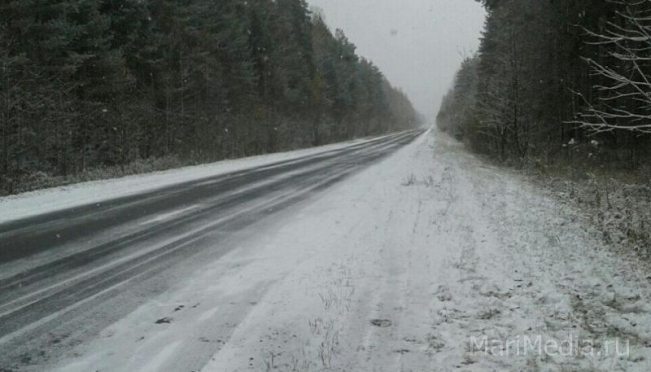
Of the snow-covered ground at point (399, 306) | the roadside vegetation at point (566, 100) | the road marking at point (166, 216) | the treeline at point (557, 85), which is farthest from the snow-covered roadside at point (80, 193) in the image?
the treeline at point (557, 85)

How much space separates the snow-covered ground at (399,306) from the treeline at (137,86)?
1122 cm

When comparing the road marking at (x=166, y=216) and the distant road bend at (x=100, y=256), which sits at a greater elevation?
the road marking at (x=166, y=216)

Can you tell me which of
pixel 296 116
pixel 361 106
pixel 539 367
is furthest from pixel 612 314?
pixel 361 106

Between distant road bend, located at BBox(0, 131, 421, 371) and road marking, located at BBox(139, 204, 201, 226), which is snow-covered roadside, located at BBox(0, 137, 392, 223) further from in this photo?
road marking, located at BBox(139, 204, 201, 226)

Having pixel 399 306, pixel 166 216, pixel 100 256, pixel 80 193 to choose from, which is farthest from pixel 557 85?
pixel 100 256

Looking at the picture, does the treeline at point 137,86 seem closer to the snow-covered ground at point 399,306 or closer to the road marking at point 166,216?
the road marking at point 166,216

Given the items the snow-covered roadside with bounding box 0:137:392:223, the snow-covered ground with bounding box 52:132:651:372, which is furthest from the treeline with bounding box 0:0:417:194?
the snow-covered ground with bounding box 52:132:651:372

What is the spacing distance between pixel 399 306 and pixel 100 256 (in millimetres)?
4273

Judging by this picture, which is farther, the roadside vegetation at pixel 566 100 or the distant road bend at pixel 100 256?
the roadside vegetation at pixel 566 100

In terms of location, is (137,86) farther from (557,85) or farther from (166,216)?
(557,85)

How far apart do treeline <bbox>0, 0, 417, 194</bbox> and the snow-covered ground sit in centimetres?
1122

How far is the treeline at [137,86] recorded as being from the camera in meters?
15.4

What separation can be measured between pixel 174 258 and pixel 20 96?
1157 centimetres

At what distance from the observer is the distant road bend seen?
13.8 feet
